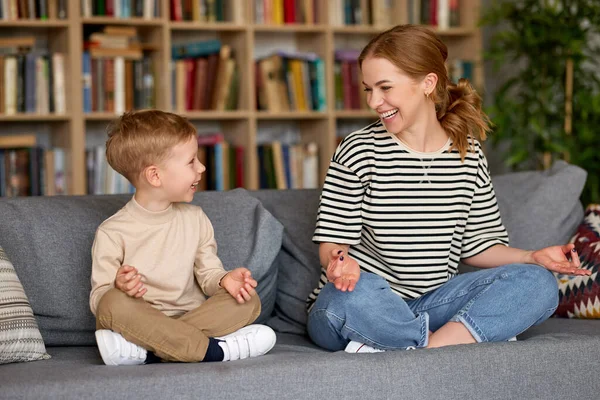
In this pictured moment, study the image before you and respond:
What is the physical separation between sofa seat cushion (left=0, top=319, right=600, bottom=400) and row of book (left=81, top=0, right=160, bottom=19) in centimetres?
214

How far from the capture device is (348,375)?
60.6 inches

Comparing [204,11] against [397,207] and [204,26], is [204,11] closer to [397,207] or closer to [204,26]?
[204,26]

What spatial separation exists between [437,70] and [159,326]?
0.86 metres

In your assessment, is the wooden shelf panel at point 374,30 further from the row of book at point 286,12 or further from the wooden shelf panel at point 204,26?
the wooden shelf panel at point 204,26

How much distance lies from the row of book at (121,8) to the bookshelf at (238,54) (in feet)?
0.09

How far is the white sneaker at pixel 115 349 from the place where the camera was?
1554 millimetres

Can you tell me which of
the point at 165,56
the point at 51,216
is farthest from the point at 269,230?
the point at 165,56

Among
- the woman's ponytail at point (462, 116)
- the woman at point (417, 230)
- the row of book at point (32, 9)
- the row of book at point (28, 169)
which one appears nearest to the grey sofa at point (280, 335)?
the woman at point (417, 230)

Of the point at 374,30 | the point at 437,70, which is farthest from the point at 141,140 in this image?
the point at 374,30

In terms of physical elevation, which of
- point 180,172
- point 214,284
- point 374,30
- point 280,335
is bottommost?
point 280,335

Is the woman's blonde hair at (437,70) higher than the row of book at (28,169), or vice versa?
the woman's blonde hair at (437,70)

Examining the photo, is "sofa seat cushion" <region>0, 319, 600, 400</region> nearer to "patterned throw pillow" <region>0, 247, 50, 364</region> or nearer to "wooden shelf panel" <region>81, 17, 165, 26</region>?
"patterned throw pillow" <region>0, 247, 50, 364</region>

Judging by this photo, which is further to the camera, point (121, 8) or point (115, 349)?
point (121, 8)

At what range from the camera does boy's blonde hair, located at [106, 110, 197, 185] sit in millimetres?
1687
